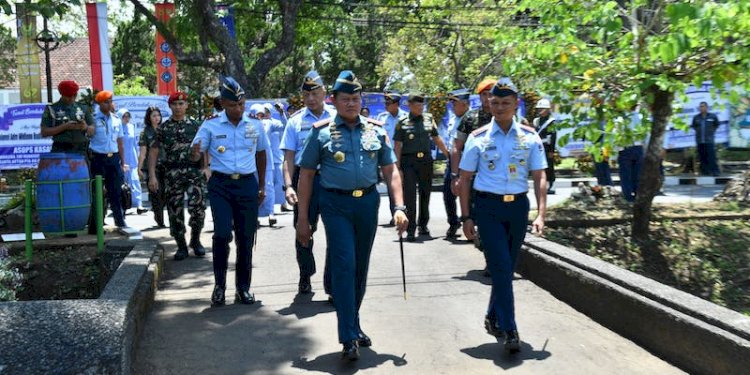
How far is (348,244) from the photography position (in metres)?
5.08

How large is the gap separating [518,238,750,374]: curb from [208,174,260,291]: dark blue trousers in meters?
2.60

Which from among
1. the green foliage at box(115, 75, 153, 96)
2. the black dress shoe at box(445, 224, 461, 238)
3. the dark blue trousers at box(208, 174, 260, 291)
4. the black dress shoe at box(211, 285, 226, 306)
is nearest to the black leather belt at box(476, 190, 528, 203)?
the dark blue trousers at box(208, 174, 260, 291)

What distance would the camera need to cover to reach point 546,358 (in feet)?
16.8

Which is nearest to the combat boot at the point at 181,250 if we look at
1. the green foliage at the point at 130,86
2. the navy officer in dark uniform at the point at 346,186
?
the navy officer in dark uniform at the point at 346,186

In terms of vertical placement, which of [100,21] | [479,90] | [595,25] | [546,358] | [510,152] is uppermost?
[100,21]

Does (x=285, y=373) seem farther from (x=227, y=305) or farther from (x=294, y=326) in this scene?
(x=227, y=305)

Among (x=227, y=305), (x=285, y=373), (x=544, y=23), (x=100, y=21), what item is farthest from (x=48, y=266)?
(x=100, y=21)

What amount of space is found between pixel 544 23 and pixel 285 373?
14.4 feet

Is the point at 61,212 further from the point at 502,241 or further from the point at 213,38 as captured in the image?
the point at 213,38

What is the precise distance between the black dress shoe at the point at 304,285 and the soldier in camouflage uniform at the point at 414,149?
2.72 metres

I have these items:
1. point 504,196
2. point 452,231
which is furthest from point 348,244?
point 452,231

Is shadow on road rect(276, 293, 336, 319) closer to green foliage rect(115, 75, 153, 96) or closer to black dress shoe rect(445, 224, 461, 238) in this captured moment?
black dress shoe rect(445, 224, 461, 238)

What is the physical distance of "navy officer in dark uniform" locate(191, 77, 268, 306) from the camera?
6.53 metres

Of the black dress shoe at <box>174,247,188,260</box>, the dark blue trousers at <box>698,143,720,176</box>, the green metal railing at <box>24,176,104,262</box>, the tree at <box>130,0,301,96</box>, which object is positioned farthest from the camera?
the dark blue trousers at <box>698,143,720,176</box>
